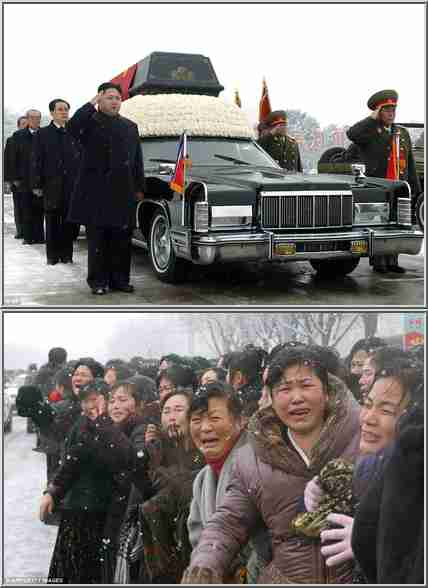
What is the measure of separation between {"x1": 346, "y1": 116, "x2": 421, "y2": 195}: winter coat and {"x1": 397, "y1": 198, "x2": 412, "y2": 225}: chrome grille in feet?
2.71

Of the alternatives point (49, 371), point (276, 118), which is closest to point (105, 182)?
point (49, 371)

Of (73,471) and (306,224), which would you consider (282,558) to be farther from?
(306,224)

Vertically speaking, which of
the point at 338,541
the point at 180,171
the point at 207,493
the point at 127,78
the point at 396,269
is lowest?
the point at 338,541

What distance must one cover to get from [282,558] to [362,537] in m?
0.49

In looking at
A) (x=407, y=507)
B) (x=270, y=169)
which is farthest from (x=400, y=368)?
(x=270, y=169)

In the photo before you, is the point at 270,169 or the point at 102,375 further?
the point at 270,169

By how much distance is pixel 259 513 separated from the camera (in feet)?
15.0

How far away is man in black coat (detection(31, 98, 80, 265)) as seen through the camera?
6.79 m

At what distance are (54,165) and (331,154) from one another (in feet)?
8.23

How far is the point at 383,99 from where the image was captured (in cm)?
572

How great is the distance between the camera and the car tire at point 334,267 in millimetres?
6004

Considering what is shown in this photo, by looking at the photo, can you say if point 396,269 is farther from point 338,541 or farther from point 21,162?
point 21,162

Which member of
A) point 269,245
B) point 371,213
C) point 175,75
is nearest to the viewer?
point 269,245

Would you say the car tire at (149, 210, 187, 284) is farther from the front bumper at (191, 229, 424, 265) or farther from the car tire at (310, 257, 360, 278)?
the car tire at (310, 257, 360, 278)
